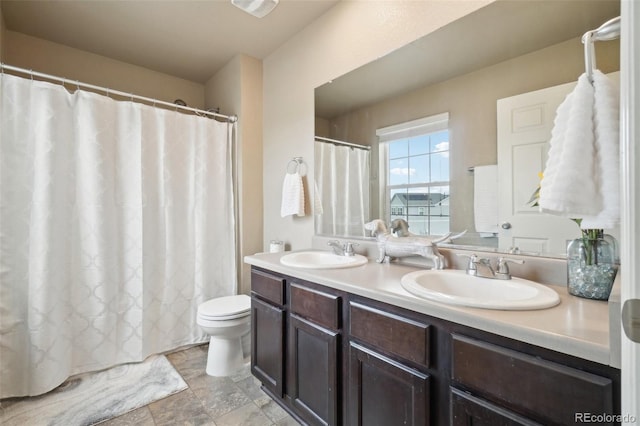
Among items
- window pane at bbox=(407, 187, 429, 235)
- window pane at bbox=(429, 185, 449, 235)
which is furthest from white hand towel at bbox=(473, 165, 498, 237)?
window pane at bbox=(407, 187, 429, 235)

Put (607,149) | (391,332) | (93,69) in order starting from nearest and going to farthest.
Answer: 1. (607,149)
2. (391,332)
3. (93,69)

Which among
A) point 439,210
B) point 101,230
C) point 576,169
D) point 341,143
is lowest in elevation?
point 101,230

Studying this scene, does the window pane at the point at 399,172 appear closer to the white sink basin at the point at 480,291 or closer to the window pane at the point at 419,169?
the window pane at the point at 419,169

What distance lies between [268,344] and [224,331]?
46 cm

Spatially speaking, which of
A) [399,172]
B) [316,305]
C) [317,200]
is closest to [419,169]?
[399,172]

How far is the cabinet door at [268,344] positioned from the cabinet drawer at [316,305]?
154mm

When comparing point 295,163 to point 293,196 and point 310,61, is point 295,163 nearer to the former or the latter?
point 293,196

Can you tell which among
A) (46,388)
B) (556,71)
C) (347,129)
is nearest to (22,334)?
(46,388)

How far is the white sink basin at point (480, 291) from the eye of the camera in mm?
866

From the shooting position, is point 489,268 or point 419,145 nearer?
point 489,268

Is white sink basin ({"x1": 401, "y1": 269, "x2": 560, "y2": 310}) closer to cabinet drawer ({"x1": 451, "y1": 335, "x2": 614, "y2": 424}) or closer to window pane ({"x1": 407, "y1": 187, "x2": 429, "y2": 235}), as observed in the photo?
cabinet drawer ({"x1": 451, "y1": 335, "x2": 614, "y2": 424})

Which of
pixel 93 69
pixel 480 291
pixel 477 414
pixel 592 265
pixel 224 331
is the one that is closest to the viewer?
pixel 477 414

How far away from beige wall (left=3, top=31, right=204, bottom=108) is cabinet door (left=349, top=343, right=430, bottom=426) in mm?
2962

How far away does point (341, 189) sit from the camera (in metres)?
2.03
